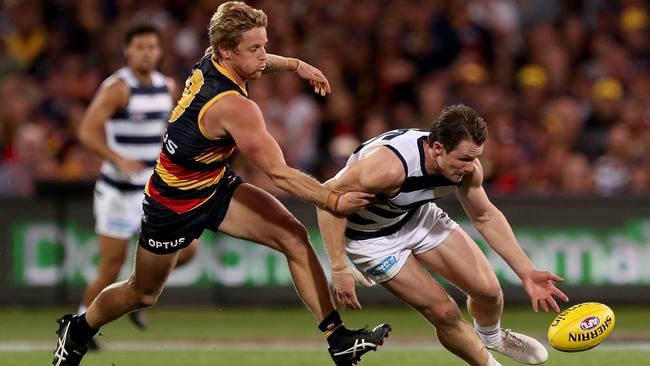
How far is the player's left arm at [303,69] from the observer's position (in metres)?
7.78

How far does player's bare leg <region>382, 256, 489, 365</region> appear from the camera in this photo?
719 centimetres

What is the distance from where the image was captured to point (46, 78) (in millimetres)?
15375

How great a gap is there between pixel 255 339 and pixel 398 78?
4954 mm

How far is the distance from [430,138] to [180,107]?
1.47 meters

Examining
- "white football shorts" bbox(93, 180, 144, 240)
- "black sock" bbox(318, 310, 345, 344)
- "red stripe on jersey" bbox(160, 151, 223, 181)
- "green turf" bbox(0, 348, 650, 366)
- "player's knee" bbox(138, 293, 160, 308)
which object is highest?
"red stripe on jersey" bbox(160, 151, 223, 181)

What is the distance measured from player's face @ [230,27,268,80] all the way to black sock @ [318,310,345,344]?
4.88 ft

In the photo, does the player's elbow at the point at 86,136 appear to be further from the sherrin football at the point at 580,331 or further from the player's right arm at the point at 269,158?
the sherrin football at the point at 580,331

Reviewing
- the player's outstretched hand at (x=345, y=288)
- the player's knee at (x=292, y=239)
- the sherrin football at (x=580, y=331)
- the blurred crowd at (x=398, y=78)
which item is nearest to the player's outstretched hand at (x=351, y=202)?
the player's outstretched hand at (x=345, y=288)

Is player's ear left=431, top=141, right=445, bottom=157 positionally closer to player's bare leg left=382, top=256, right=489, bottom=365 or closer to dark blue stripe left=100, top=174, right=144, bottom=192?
player's bare leg left=382, top=256, right=489, bottom=365

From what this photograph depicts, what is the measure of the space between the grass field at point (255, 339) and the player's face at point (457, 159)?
214cm

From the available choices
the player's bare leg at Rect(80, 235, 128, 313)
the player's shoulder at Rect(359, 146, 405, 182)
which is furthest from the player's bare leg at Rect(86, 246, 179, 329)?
the player's bare leg at Rect(80, 235, 128, 313)

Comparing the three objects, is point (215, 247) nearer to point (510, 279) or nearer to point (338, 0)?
point (510, 279)

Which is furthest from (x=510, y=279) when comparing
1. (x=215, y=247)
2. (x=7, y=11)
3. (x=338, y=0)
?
(x=7, y=11)

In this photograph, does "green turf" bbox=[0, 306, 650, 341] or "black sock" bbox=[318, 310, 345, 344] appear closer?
"black sock" bbox=[318, 310, 345, 344]
